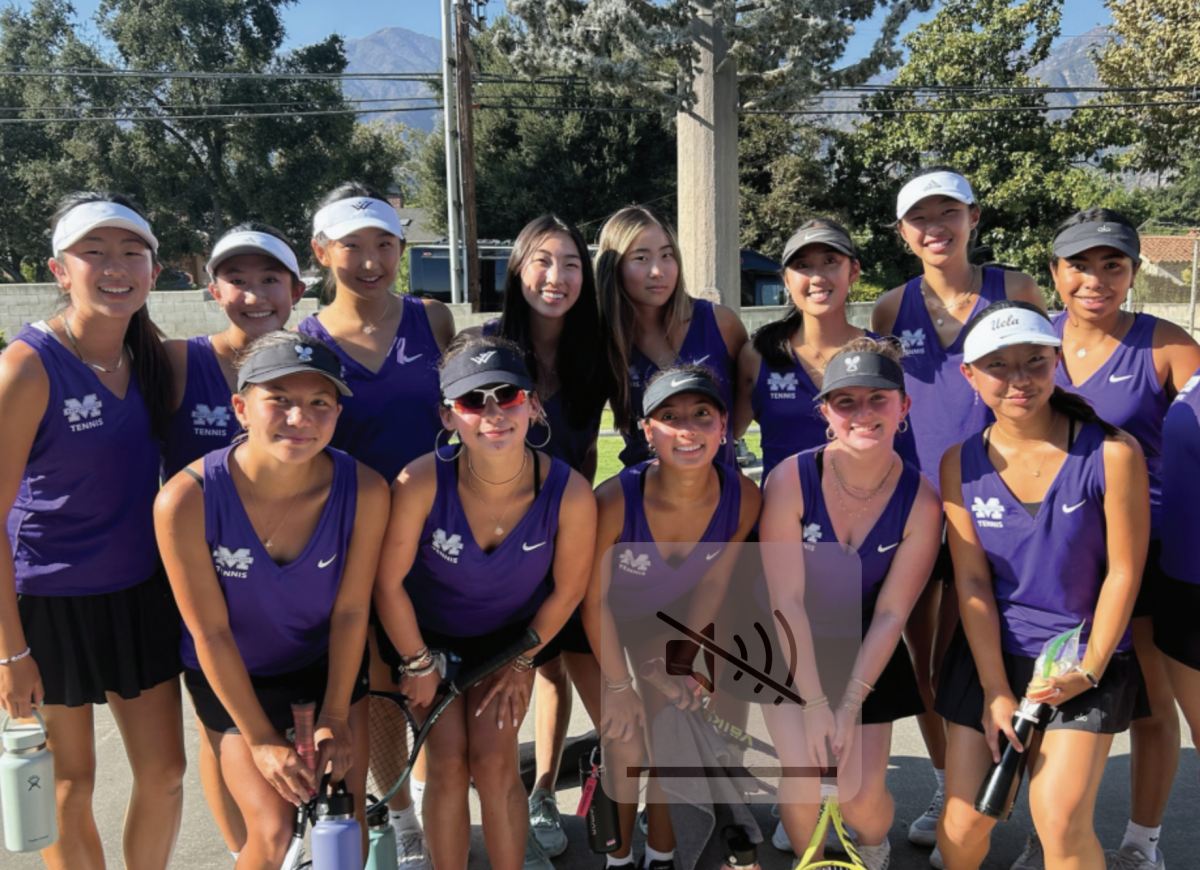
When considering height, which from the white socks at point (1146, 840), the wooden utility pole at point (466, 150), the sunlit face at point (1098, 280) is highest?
the wooden utility pole at point (466, 150)

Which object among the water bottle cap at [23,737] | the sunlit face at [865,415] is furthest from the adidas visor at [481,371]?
the water bottle cap at [23,737]

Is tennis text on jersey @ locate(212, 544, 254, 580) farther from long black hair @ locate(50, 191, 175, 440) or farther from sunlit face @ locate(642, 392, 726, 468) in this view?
sunlit face @ locate(642, 392, 726, 468)

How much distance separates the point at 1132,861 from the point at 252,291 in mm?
3832

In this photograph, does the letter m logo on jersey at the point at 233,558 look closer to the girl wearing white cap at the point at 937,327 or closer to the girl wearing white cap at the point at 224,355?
the girl wearing white cap at the point at 224,355

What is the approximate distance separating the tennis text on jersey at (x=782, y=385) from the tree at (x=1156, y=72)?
21.2 meters

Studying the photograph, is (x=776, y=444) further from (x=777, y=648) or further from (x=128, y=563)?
(x=128, y=563)

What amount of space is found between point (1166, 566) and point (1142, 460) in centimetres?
51

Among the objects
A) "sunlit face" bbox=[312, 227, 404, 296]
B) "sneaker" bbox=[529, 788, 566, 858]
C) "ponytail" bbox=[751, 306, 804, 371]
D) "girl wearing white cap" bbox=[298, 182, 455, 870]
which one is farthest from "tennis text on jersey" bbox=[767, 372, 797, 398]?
"sneaker" bbox=[529, 788, 566, 858]

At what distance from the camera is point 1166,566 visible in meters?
3.17

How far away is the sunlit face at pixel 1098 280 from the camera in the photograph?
11.2ft

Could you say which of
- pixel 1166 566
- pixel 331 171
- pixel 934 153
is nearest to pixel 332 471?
pixel 1166 566

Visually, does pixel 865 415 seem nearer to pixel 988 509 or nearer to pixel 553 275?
pixel 988 509

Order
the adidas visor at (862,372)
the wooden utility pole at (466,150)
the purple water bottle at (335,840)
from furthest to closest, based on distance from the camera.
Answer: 1. the wooden utility pole at (466,150)
2. the adidas visor at (862,372)
3. the purple water bottle at (335,840)

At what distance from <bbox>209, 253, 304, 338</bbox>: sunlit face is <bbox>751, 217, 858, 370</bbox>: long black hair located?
74.6 inches
